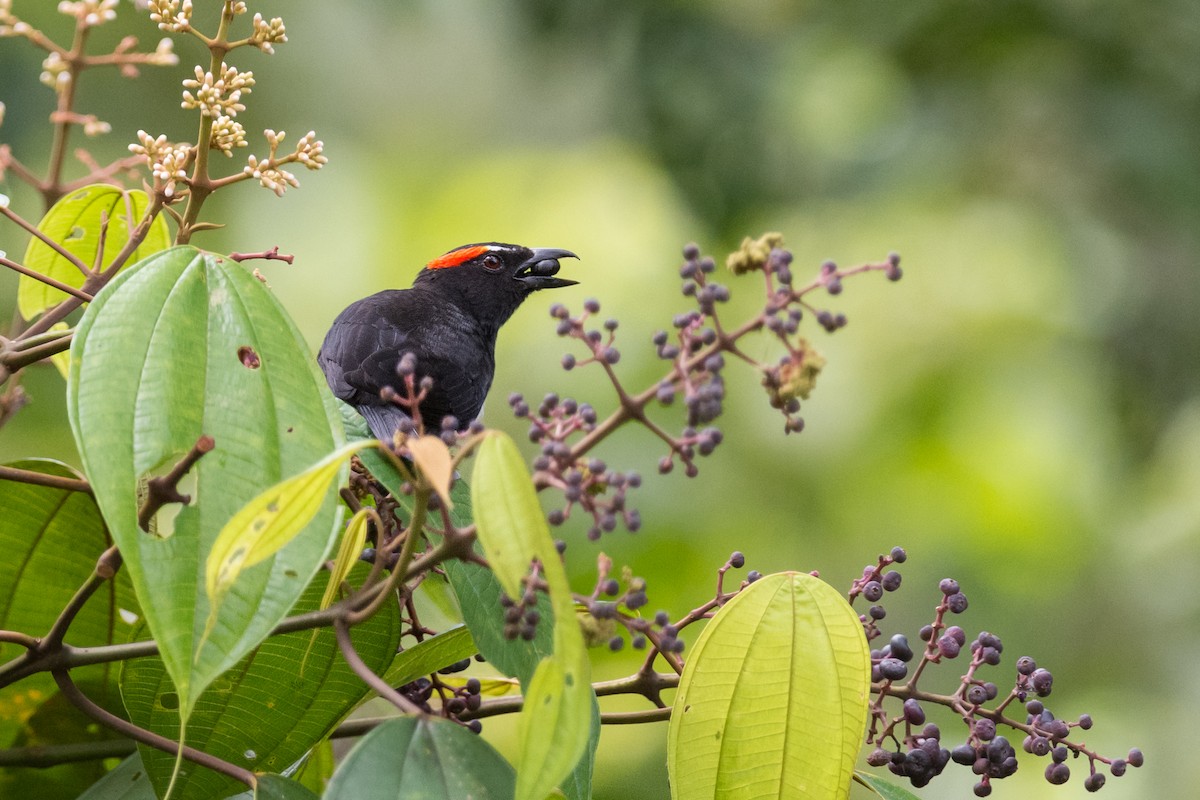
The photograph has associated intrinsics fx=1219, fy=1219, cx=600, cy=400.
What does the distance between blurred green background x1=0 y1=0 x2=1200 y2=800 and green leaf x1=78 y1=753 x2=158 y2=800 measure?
12.7ft

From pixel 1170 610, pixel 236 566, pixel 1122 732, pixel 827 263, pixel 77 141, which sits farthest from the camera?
pixel 77 141

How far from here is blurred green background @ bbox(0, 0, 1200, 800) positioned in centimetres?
538

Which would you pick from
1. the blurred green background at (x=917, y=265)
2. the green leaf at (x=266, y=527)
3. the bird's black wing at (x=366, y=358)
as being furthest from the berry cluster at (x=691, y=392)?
the blurred green background at (x=917, y=265)

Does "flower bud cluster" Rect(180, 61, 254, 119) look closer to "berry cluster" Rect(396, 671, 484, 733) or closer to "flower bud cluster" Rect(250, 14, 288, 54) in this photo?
"flower bud cluster" Rect(250, 14, 288, 54)

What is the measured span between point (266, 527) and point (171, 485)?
14 centimetres

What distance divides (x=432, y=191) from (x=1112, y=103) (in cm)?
344

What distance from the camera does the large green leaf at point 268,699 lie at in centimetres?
108

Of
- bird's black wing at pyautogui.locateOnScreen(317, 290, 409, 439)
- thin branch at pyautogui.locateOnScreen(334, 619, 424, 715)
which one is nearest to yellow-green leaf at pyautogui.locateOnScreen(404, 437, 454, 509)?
thin branch at pyautogui.locateOnScreen(334, 619, 424, 715)

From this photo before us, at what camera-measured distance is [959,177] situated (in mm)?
6352

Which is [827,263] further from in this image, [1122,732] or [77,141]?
[77,141]

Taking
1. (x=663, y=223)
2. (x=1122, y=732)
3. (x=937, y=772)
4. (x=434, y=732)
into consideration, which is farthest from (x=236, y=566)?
(x=663, y=223)

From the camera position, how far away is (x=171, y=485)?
0.87 meters

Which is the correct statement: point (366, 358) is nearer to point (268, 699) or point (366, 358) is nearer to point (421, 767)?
point (268, 699)

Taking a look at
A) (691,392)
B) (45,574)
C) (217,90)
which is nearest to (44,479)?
(45,574)
